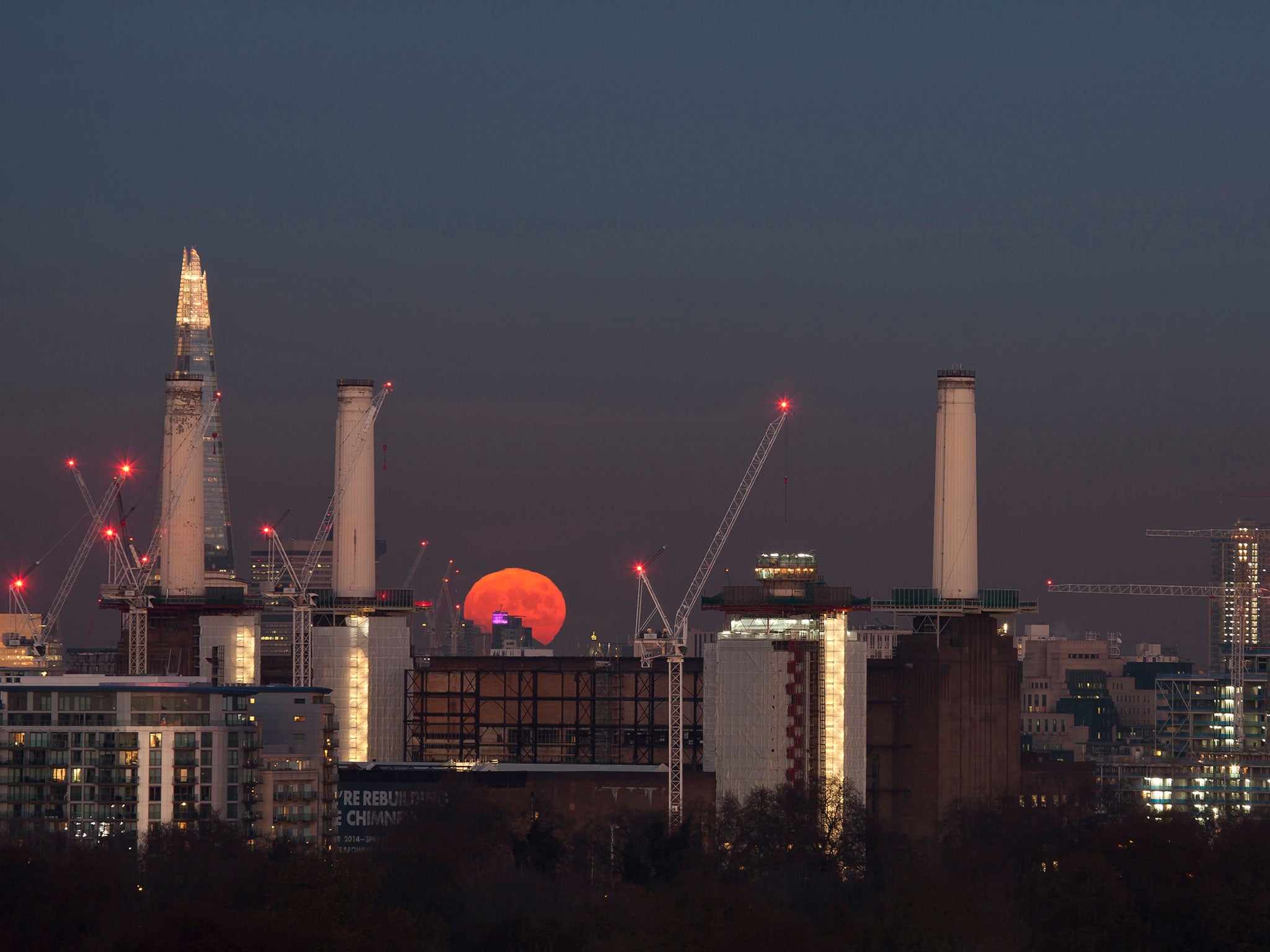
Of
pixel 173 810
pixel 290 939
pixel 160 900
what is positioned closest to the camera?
pixel 290 939

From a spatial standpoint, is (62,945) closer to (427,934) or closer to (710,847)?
(427,934)

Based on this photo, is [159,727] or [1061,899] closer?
[1061,899]

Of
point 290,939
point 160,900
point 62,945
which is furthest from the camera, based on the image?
point 160,900

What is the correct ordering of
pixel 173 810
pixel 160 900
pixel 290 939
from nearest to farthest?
1. pixel 290 939
2. pixel 160 900
3. pixel 173 810

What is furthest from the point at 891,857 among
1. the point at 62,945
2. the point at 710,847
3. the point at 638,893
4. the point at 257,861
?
the point at 62,945

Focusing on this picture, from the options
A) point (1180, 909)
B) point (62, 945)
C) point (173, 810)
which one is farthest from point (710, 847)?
point (62, 945)

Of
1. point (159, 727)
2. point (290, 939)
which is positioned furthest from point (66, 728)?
point (290, 939)

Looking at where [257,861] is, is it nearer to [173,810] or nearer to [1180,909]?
[173,810]

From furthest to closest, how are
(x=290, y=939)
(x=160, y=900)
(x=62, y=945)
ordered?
(x=160, y=900)
(x=62, y=945)
(x=290, y=939)

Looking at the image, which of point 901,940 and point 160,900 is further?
point 160,900
